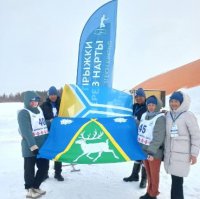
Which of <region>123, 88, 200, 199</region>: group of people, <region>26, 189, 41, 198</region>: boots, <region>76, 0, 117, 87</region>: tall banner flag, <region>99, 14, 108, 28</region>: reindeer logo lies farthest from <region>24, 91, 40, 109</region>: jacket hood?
<region>99, 14, 108, 28</region>: reindeer logo

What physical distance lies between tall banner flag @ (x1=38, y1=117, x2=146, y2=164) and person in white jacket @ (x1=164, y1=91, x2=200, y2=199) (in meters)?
0.48

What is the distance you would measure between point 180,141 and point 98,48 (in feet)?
11.2

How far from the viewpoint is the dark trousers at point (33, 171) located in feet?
15.4

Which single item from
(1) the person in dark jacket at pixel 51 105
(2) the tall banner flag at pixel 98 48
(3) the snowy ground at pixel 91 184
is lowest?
(3) the snowy ground at pixel 91 184

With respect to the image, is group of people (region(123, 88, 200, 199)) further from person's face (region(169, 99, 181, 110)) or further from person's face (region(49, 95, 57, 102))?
person's face (region(49, 95, 57, 102))

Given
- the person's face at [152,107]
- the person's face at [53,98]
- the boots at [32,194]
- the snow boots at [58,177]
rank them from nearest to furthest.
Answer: the person's face at [152,107], the boots at [32,194], the person's face at [53,98], the snow boots at [58,177]

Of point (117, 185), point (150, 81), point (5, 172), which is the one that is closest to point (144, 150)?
point (117, 185)

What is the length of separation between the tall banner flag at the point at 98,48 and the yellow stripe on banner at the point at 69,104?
69.6 inches

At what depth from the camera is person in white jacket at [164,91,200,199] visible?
3881 mm

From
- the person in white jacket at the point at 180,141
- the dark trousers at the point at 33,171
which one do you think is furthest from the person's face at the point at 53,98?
the person in white jacket at the point at 180,141

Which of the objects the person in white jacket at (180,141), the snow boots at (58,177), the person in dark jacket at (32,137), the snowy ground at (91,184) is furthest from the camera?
the snow boots at (58,177)

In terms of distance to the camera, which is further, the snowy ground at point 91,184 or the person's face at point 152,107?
the snowy ground at point 91,184

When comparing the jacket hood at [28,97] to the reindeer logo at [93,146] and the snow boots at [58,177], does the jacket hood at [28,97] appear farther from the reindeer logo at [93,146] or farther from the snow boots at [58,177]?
the snow boots at [58,177]

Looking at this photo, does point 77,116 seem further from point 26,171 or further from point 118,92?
point 26,171
